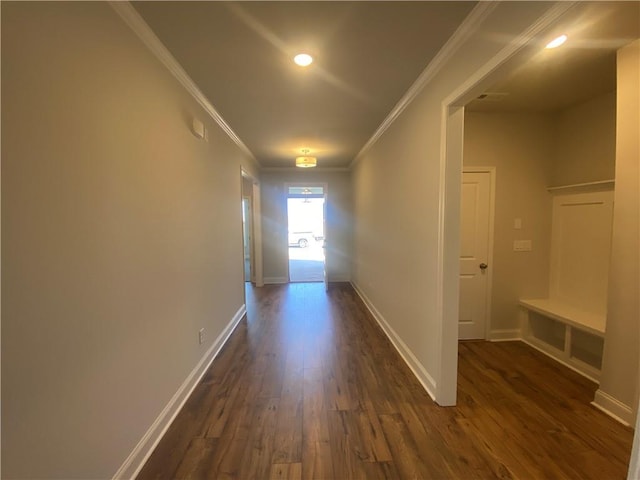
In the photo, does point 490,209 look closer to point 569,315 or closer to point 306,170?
point 569,315

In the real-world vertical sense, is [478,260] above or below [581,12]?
below

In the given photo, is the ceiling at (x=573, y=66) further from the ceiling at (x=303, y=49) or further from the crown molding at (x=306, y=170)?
the crown molding at (x=306, y=170)

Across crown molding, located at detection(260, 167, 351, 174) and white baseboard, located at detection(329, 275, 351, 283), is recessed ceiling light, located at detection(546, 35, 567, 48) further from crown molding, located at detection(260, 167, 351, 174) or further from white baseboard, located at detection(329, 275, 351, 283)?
white baseboard, located at detection(329, 275, 351, 283)

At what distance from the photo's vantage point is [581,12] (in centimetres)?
115

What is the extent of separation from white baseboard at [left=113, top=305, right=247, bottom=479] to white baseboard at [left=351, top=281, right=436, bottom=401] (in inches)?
75.0

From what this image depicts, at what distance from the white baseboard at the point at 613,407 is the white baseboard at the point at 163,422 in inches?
121

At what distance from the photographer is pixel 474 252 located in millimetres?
3334

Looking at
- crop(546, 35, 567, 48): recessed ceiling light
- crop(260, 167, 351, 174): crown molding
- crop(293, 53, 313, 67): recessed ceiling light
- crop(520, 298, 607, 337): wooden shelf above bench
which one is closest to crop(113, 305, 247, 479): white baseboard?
crop(293, 53, 313, 67): recessed ceiling light

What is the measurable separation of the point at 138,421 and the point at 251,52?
7.70 ft

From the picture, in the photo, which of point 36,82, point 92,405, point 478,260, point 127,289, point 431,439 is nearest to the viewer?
point 36,82

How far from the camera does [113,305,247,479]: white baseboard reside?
5.05 feet

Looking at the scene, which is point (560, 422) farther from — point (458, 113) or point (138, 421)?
point (138, 421)

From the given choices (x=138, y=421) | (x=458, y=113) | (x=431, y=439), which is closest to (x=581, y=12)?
(x=458, y=113)

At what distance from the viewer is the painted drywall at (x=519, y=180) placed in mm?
3264
